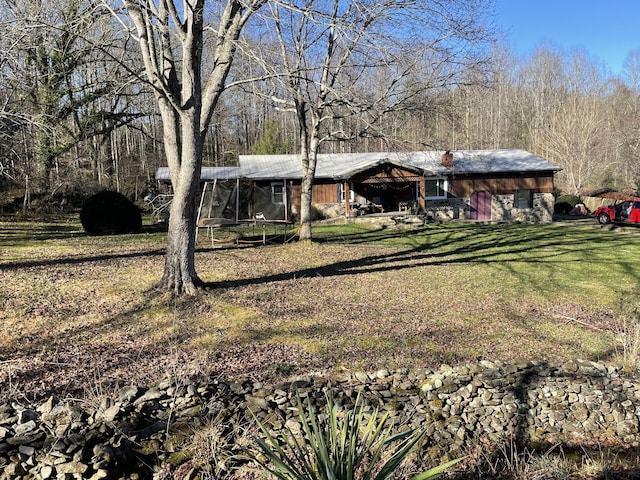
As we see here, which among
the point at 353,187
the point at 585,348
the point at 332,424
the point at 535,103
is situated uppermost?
the point at 535,103

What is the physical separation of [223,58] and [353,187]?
2145 centimetres

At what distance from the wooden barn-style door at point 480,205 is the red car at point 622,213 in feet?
21.6

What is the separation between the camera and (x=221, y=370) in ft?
18.4

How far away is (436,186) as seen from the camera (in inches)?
1155

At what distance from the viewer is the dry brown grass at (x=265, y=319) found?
5.73 m

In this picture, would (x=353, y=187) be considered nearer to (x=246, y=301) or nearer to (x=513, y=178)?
(x=513, y=178)

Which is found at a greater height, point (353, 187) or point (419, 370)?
point (353, 187)

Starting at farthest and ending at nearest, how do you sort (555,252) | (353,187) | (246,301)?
(353,187)
(555,252)
(246,301)

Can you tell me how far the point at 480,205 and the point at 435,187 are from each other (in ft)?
10.0

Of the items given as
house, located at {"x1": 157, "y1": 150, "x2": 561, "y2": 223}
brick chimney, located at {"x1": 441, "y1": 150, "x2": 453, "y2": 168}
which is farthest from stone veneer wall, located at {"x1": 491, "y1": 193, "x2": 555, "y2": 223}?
brick chimney, located at {"x1": 441, "y1": 150, "x2": 453, "y2": 168}

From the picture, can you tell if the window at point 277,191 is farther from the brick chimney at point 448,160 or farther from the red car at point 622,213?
the red car at point 622,213

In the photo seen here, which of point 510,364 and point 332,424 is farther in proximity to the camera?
point 510,364

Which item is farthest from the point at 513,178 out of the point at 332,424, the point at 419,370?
the point at 332,424

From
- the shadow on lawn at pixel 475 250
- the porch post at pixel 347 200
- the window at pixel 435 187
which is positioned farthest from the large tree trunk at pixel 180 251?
the window at pixel 435 187
